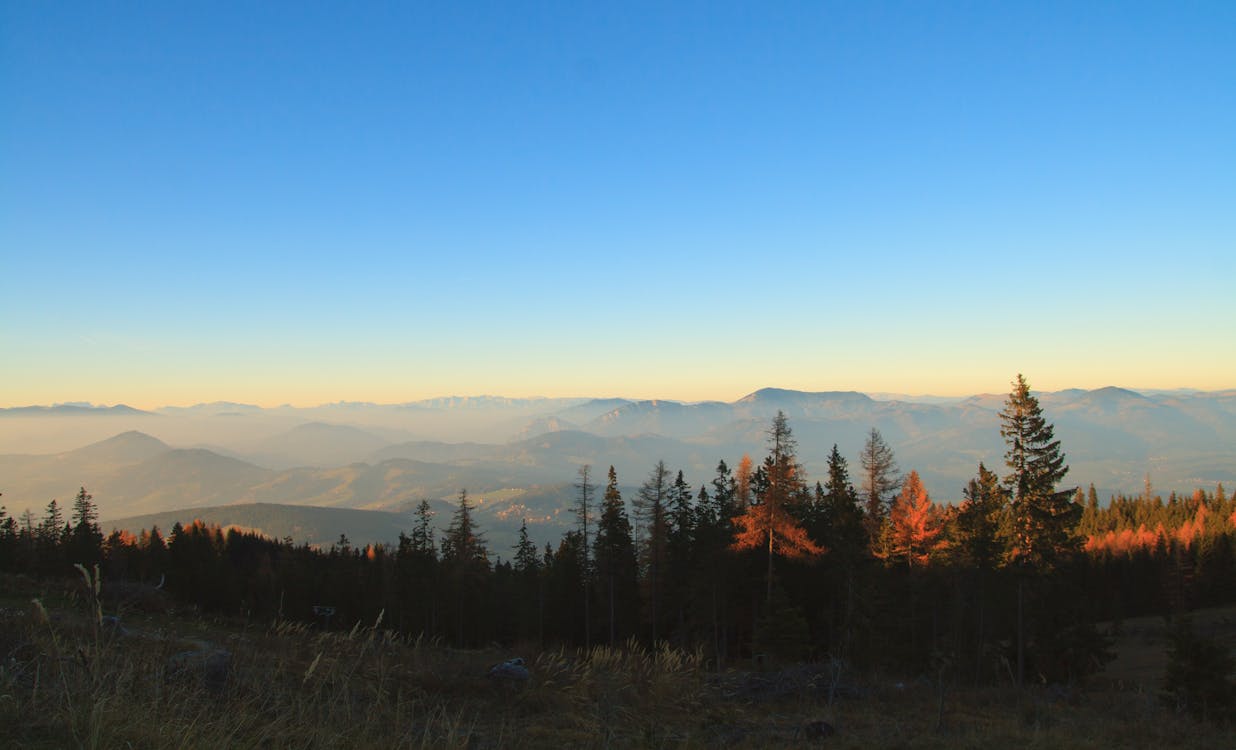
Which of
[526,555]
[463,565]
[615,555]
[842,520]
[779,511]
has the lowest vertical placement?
[526,555]

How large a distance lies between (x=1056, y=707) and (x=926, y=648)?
85.8 ft

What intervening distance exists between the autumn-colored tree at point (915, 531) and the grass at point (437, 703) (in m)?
21.1

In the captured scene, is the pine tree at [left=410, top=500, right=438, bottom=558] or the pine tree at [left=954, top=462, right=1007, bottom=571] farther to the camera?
the pine tree at [left=410, top=500, right=438, bottom=558]

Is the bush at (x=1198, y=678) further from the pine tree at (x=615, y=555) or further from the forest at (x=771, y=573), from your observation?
the pine tree at (x=615, y=555)

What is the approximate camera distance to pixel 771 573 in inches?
1096

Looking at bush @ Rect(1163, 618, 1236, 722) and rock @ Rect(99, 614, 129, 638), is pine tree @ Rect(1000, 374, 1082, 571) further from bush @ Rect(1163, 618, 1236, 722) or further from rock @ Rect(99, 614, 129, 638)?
rock @ Rect(99, 614, 129, 638)

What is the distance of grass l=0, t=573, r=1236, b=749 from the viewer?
3705 millimetres

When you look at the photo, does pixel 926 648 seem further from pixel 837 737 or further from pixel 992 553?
pixel 837 737

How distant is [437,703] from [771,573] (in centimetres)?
2334

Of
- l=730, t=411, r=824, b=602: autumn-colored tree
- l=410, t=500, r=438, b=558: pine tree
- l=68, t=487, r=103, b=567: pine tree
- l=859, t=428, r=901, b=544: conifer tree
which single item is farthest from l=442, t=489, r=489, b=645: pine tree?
l=68, t=487, r=103, b=567: pine tree

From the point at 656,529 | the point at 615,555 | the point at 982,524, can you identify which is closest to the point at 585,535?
the point at 615,555

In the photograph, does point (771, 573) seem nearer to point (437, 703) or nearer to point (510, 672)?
point (510, 672)

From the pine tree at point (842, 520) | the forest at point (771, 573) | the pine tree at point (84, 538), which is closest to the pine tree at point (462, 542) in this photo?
the forest at point (771, 573)

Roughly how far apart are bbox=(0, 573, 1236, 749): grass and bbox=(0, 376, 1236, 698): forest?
3585 mm
